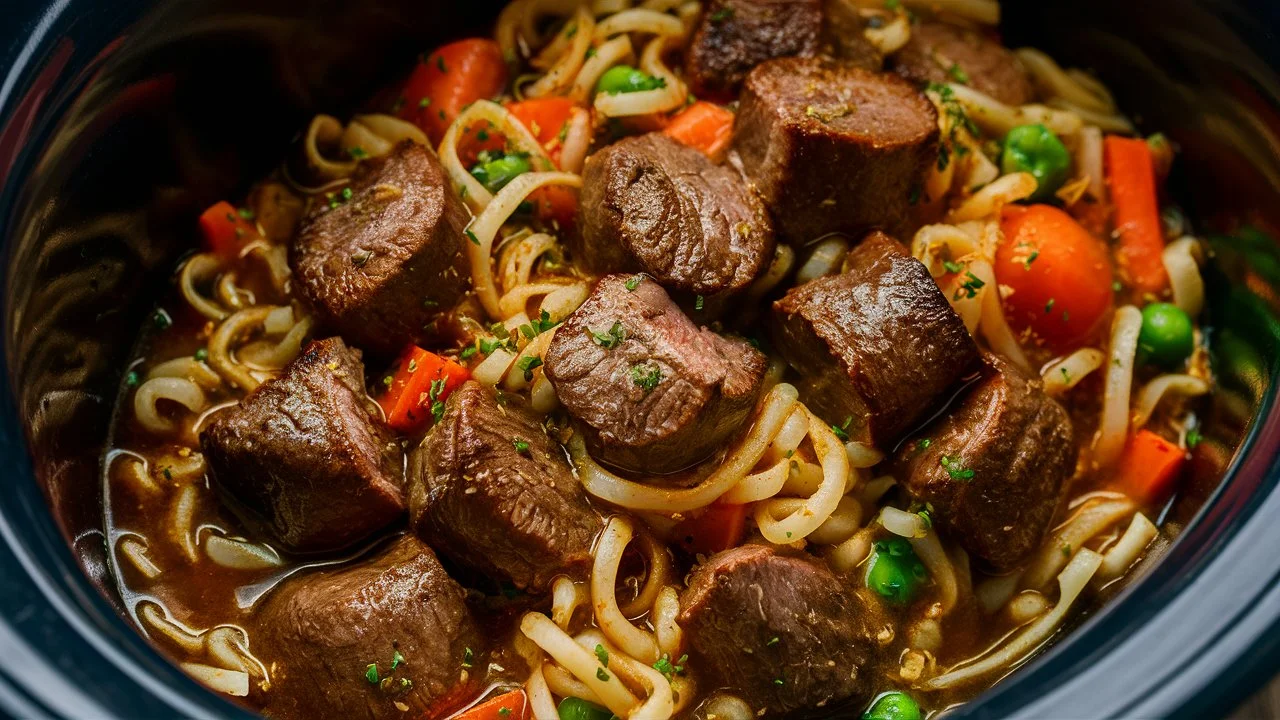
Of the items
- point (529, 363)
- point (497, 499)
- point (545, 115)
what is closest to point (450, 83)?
point (545, 115)

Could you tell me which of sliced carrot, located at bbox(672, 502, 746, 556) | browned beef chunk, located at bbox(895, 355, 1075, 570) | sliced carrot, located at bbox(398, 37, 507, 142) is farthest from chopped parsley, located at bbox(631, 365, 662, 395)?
sliced carrot, located at bbox(398, 37, 507, 142)

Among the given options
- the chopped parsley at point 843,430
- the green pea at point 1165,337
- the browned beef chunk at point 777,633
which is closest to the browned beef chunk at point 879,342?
the chopped parsley at point 843,430

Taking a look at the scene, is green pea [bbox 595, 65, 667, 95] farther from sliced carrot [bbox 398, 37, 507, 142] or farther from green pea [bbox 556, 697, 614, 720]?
green pea [bbox 556, 697, 614, 720]

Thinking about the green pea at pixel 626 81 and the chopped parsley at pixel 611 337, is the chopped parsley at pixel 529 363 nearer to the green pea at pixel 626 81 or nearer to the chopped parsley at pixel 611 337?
the chopped parsley at pixel 611 337

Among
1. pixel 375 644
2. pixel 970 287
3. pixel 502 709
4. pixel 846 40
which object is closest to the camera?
pixel 375 644

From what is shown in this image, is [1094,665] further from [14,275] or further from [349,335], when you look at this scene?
[14,275]

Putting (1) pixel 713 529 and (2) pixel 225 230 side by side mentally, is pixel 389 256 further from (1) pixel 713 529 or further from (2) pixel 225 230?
(1) pixel 713 529

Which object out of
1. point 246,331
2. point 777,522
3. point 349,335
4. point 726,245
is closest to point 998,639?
point 777,522
